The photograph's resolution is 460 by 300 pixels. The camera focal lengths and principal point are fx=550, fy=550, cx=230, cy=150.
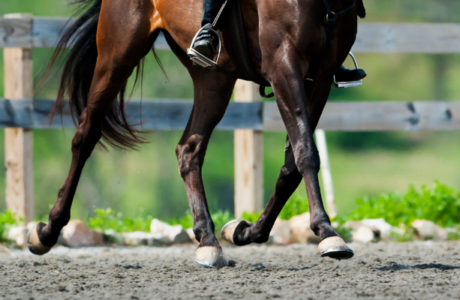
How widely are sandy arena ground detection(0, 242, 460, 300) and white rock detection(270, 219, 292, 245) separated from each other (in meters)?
0.23

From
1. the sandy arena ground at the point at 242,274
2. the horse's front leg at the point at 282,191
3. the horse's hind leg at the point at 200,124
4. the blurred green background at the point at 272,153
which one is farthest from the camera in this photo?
the blurred green background at the point at 272,153

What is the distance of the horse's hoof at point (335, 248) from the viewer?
2.22 metres

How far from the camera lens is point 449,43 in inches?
196

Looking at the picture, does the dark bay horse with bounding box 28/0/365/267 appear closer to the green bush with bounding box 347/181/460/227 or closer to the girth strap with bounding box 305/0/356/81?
the girth strap with bounding box 305/0/356/81

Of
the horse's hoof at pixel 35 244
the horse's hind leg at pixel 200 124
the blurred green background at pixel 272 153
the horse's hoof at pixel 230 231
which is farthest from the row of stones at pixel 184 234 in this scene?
the blurred green background at pixel 272 153

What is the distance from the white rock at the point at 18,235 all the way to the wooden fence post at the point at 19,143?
343mm

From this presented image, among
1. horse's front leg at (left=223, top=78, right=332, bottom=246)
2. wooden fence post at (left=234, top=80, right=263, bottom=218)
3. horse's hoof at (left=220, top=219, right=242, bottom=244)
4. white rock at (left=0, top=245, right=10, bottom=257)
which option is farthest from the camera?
wooden fence post at (left=234, top=80, right=263, bottom=218)

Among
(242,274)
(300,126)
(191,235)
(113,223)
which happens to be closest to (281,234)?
(191,235)

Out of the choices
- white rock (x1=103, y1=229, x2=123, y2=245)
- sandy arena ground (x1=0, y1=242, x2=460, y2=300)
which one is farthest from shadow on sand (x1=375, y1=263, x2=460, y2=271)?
white rock (x1=103, y1=229, x2=123, y2=245)

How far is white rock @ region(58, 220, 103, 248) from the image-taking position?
406 centimetres

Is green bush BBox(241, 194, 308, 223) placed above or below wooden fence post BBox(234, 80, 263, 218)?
below

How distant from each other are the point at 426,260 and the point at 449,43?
8.45ft

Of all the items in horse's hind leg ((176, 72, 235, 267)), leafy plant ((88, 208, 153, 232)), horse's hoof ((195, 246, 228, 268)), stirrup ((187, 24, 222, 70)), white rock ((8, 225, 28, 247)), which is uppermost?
stirrup ((187, 24, 222, 70))

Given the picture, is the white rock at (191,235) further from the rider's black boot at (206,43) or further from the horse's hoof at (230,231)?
the rider's black boot at (206,43)
